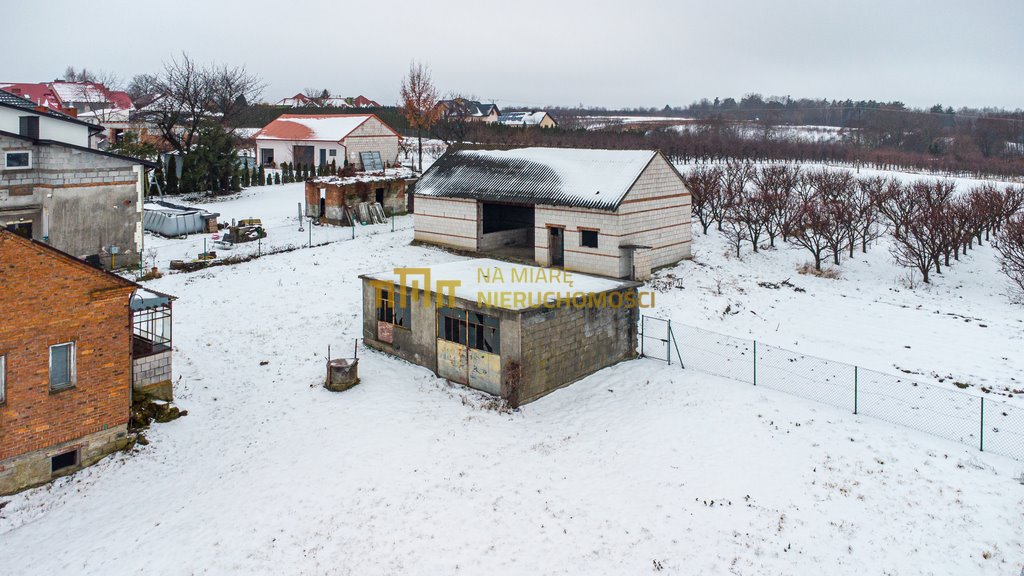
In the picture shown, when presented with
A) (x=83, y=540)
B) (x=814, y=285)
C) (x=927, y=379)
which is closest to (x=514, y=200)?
(x=814, y=285)

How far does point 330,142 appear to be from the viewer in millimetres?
55375

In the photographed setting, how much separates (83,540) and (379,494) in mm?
5102

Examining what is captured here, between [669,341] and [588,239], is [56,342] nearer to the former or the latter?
[669,341]

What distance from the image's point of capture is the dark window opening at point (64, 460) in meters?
14.4

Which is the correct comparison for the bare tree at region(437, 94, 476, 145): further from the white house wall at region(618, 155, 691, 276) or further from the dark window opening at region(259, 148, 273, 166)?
the white house wall at region(618, 155, 691, 276)

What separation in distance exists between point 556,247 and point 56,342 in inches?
763

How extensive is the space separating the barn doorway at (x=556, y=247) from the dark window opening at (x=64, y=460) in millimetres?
18996

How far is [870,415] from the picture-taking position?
57.3ft

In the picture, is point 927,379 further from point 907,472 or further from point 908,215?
point 908,215

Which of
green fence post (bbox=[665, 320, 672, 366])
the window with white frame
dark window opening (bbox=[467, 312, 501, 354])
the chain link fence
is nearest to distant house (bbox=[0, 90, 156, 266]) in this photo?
the chain link fence

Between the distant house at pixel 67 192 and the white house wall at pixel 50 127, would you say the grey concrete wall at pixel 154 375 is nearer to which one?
the distant house at pixel 67 192

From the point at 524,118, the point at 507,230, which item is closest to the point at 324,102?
the point at 524,118

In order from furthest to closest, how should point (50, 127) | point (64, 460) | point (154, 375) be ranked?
point (50, 127)
point (154, 375)
point (64, 460)

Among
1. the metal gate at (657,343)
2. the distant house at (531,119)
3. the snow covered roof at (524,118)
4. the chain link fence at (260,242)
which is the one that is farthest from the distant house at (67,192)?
the distant house at (531,119)
